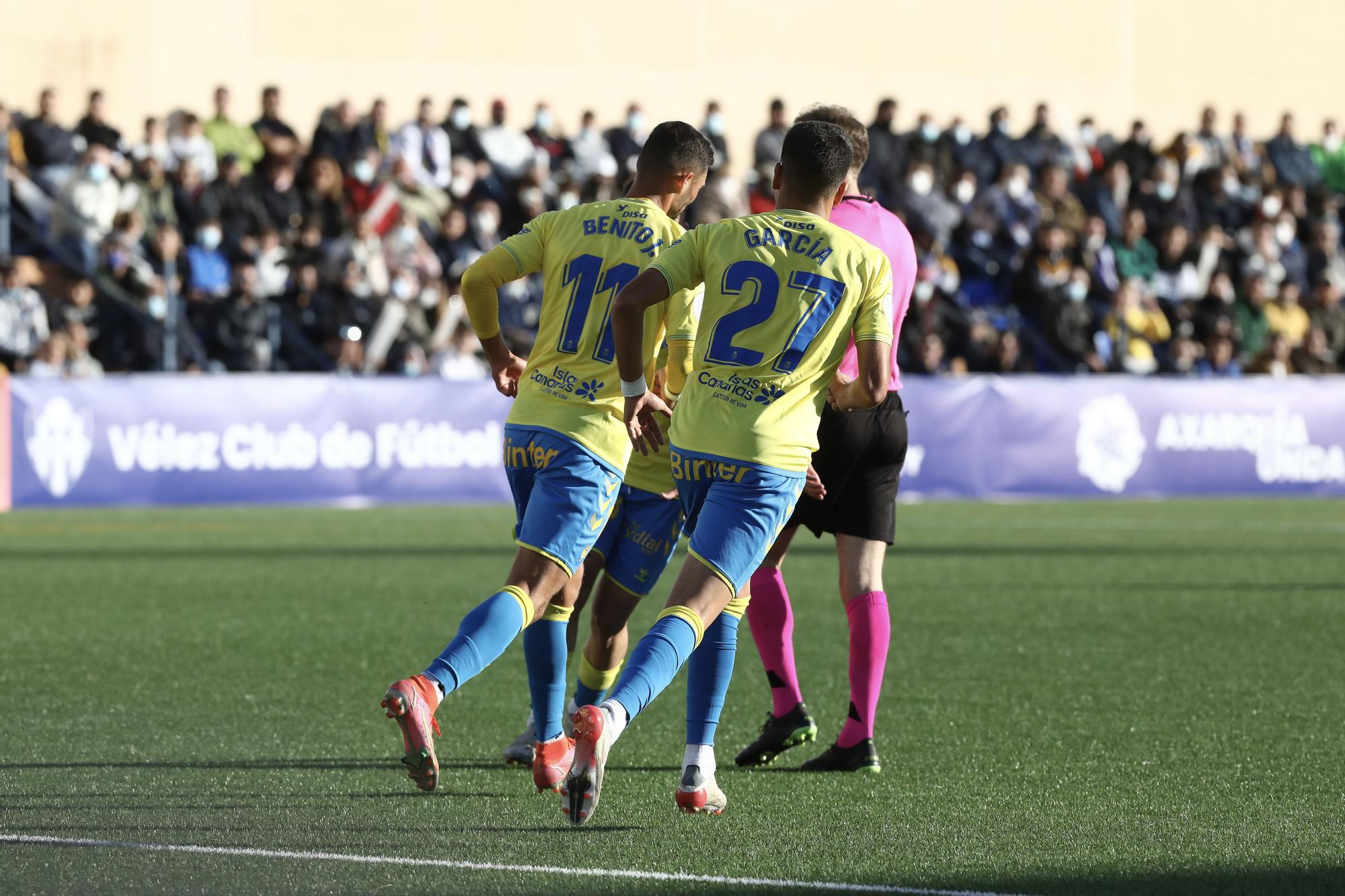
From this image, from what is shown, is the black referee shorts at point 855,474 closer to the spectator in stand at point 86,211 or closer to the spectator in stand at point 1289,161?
the spectator in stand at point 86,211

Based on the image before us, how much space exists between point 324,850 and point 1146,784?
262cm

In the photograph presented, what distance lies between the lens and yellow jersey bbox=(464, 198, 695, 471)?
5.84 metres

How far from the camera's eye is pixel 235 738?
7004mm

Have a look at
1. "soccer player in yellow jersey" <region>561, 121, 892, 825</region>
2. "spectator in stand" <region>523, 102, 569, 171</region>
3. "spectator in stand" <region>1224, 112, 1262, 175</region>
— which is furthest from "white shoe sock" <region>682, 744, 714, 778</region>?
"spectator in stand" <region>1224, 112, 1262, 175</region>

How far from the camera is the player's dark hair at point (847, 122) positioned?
6.50 metres

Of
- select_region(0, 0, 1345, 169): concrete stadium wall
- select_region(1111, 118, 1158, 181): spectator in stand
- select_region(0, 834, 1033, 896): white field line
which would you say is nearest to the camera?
Answer: select_region(0, 834, 1033, 896): white field line

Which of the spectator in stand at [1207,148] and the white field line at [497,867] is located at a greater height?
the spectator in stand at [1207,148]

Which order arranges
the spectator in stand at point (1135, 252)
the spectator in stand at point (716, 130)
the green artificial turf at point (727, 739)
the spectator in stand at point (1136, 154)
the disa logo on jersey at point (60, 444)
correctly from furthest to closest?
1. the spectator in stand at point (1136, 154)
2. the spectator in stand at point (1135, 252)
3. the spectator in stand at point (716, 130)
4. the disa logo on jersey at point (60, 444)
5. the green artificial turf at point (727, 739)

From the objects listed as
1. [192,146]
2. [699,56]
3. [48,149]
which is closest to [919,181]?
[699,56]

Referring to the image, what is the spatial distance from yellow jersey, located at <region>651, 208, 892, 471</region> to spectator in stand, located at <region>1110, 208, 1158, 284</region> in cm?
2087

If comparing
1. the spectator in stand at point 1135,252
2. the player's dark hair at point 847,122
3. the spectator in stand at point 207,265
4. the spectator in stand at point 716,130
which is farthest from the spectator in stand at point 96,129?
the player's dark hair at point 847,122

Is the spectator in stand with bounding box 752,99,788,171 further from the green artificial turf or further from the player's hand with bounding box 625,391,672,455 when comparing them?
the player's hand with bounding box 625,391,672,455

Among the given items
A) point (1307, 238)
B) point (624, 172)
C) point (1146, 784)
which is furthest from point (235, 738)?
point (1307, 238)

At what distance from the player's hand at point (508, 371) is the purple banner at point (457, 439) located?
13111 mm
